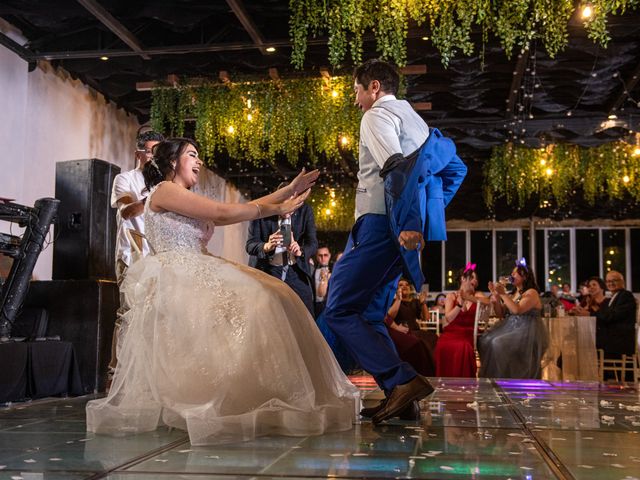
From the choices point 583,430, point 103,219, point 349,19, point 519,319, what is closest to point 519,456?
point 583,430

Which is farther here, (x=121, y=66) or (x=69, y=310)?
(x=121, y=66)

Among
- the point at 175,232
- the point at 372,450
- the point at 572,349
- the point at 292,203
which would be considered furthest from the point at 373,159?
the point at 572,349

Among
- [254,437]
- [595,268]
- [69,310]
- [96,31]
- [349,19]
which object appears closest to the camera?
[254,437]

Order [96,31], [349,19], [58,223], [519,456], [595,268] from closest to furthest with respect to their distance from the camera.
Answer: [519,456], [58,223], [349,19], [96,31], [595,268]

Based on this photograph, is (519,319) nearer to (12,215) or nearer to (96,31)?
(12,215)

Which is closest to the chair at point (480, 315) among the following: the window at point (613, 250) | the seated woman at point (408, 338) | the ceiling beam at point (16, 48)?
the seated woman at point (408, 338)

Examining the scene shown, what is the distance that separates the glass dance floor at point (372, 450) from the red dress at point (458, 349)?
2.88 metres

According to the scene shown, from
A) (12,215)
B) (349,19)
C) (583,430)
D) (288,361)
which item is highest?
(349,19)

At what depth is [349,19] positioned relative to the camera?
633 centimetres

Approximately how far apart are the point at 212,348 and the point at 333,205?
13.0 metres

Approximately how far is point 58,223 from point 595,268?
16.5 metres

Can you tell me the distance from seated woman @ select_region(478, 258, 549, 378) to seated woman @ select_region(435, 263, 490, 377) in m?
0.17

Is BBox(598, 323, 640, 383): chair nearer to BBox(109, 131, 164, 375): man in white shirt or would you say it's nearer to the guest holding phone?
the guest holding phone

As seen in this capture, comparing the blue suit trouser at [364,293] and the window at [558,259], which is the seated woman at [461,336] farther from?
the window at [558,259]
